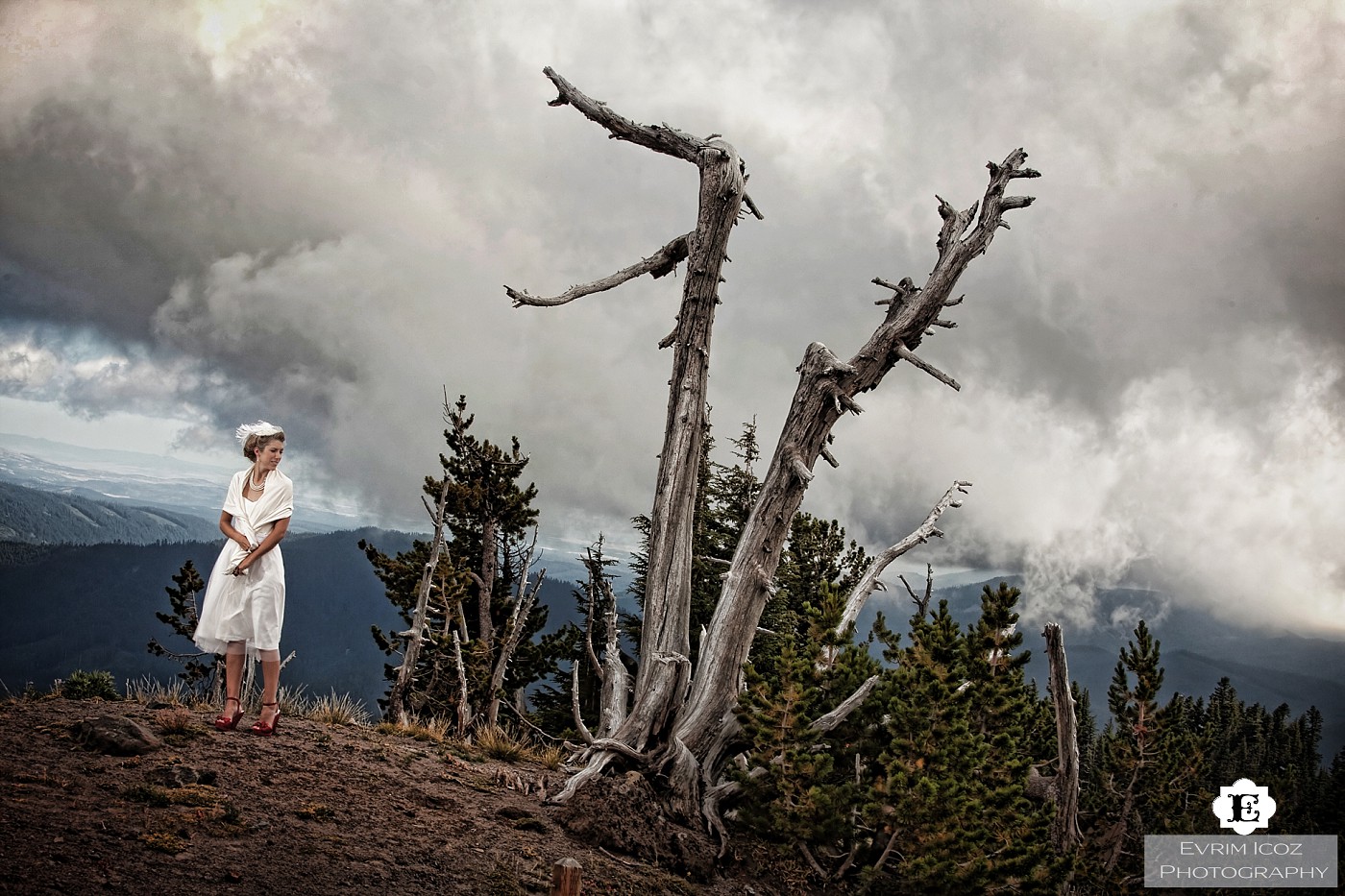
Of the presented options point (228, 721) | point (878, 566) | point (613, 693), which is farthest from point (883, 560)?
point (228, 721)

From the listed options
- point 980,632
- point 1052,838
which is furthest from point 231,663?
point 1052,838

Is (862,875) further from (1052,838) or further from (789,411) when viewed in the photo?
(789,411)

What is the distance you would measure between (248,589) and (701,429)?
168 inches

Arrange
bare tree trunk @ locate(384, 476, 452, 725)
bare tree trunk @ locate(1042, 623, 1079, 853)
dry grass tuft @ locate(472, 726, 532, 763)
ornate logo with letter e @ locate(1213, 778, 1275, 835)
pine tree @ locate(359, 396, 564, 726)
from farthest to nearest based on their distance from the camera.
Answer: pine tree @ locate(359, 396, 564, 726)
bare tree trunk @ locate(384, 476, 452, 725)
ornate logo with letter e @ locate(1213, 778, 1275, 835)
bare tree trunk @ locate(1042, 623, 1079, 853)
dry grass tuft @ locate(472, 726, 532, 763)

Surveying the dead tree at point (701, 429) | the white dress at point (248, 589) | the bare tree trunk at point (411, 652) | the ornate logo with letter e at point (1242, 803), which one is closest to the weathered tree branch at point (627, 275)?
the dead tree at point (701, 429)

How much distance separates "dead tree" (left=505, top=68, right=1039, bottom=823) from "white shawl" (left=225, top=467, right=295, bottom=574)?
2995 mm

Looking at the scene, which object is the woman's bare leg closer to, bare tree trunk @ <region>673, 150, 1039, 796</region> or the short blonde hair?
the short blonde hair

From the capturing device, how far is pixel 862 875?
657 cm

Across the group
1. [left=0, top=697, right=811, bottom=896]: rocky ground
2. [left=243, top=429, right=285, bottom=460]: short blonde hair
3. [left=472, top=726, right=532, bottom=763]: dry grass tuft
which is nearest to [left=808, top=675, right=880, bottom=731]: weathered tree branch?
[left=0, top=697, right=811, bottom=896]: rocky ground

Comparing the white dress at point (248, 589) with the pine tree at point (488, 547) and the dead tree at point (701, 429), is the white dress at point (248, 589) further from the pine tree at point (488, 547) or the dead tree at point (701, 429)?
the pine tree at point (488, 547)

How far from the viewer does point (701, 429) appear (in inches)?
332

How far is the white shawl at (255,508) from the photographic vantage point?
19.2ft

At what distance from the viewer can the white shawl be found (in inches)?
231

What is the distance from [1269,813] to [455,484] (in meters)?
19.9
